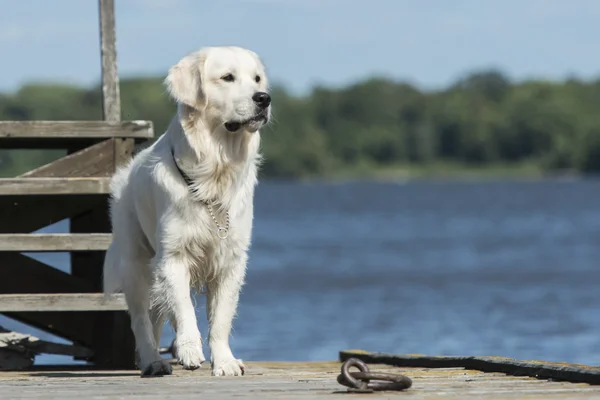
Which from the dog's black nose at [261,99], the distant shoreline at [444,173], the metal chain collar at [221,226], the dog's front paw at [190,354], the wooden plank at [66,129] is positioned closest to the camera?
the dog's front paw at [190,354]

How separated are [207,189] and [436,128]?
146219 mm

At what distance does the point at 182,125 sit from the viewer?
23.4ft

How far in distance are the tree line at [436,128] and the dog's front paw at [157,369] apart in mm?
123742

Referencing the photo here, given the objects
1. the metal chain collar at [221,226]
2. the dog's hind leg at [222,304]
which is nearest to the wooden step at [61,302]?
the dog's hind leg at [222,304]

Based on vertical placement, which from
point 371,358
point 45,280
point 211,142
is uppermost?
point 211,142

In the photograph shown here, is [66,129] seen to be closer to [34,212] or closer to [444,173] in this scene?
[34,212]

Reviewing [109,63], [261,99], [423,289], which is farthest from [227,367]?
[423,289]

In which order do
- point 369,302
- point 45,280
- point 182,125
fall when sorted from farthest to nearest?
1. point 369,302
2. point 45,280
3. point 182,125

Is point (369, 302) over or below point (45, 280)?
below

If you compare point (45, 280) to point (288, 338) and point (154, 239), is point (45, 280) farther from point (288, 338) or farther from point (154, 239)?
point (288, 338)

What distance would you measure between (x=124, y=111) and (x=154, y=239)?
200 centimetres

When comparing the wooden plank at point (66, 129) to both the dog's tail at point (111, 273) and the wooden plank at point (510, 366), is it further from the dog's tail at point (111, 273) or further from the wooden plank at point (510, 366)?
the wooden plank at point (510, 366)

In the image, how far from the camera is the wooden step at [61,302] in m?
8.12

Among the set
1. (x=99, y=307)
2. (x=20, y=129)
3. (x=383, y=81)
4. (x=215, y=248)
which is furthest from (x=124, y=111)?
(x=383, y=81)
